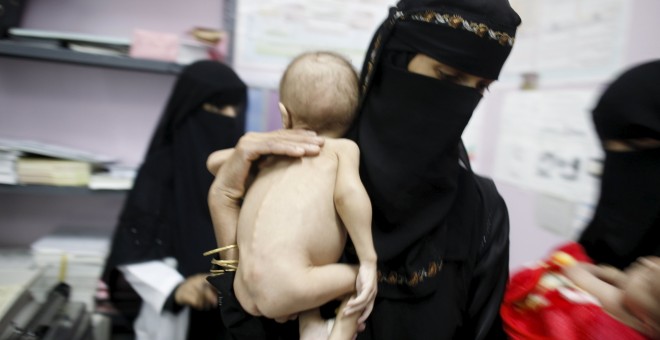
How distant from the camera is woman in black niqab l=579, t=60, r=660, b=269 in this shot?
0.86 metres

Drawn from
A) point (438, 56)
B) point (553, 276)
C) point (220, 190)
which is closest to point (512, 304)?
point (553, 276)

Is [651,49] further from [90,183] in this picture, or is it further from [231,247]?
[90,183]

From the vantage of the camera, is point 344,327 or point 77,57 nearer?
point 344,327

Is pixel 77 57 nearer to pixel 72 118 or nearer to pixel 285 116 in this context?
pixel 72 118

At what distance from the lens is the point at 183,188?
5.23 ft

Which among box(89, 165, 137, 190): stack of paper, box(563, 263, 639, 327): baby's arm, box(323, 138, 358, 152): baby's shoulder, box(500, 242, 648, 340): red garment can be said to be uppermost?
box(323, 138, 358, 152): baby's shoulder

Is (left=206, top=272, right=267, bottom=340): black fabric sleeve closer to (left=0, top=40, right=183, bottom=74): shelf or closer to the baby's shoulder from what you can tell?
the baby's shoulder

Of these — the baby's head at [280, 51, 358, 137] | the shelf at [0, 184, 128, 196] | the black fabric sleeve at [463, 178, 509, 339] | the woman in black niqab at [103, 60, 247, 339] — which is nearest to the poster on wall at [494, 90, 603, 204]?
the black fabric sleeve at [463, 178, 509, 339]

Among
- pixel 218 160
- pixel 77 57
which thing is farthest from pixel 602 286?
pixel 77 57

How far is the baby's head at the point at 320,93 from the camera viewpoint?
773 mm

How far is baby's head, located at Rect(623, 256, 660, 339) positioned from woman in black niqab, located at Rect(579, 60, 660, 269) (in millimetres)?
238

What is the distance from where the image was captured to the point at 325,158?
2.48 ft

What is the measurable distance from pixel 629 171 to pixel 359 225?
0.63 metres

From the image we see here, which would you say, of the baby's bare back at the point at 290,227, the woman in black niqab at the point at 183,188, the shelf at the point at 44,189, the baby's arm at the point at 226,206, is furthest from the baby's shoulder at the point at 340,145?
the shelf at the point at 44,189
